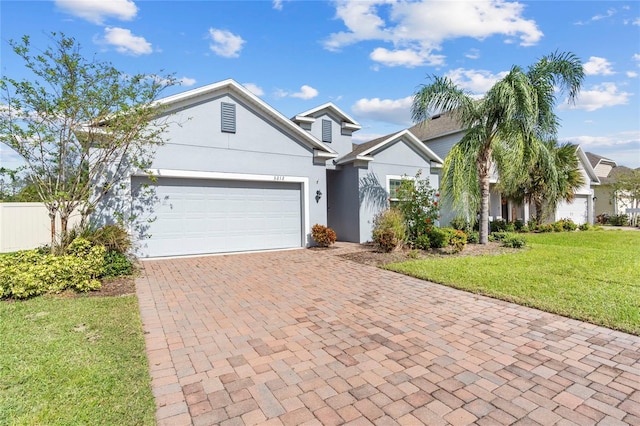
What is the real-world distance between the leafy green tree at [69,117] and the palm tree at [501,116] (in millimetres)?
9020

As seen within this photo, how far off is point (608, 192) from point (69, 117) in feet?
116

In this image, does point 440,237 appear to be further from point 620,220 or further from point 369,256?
point 620,220

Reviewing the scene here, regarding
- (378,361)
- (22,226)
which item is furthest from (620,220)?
(22,226)

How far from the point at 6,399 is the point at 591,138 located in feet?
119

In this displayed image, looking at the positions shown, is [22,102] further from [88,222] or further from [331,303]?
[331,303]

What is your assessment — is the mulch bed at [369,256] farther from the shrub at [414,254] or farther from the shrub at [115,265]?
the shrub at [115,265]

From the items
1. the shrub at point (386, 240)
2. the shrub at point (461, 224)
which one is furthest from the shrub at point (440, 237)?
the shrub at point (461, 224)

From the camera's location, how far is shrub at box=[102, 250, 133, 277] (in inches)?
289

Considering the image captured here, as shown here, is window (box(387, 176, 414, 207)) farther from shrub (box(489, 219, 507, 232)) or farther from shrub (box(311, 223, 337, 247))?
shrub (box(489, 219, 507, 232))

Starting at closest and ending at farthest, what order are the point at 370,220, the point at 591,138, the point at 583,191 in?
the point at 370,220 < the point at 583,191 < the point at 591,138

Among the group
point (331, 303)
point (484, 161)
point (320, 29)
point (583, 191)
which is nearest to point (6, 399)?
point (331, 303)

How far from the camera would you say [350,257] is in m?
10.1

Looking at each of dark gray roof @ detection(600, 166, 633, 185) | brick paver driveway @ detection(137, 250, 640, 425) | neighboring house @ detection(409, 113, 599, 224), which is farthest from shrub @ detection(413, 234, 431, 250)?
dark gray roof @ detection(600, 166, 633, 185)

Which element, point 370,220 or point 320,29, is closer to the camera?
point 320,29
